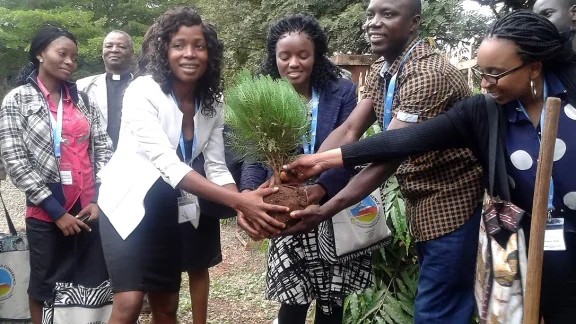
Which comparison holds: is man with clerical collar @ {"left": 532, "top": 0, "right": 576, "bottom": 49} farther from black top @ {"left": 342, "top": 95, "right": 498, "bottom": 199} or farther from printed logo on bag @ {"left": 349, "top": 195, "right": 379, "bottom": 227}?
printed logo on bag @ {"left": 349, "top": 195, "right": 379, "bottom": 227}

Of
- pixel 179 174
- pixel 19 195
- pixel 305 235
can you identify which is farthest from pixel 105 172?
pixel 19 195

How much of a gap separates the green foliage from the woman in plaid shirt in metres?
1.42

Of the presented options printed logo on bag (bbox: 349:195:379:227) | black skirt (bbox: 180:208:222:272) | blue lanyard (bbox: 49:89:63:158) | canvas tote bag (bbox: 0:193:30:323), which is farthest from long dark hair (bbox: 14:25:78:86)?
printed logo on bag (bbox: 349:195:379:227)

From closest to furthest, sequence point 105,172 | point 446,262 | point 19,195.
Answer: point 446,262
point 105,172
point 19,195

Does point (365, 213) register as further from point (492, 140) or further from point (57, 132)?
point (57, 132)

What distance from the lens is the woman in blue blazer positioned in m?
2.92

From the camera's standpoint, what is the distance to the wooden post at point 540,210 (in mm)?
1757

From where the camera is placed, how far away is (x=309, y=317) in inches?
175

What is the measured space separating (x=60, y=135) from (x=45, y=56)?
1.81 ft

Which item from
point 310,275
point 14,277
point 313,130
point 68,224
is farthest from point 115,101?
point 310,275

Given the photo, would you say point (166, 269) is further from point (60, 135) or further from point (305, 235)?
point (60, 135)

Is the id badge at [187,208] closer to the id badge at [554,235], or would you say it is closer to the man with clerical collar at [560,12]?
the id badge at [554,235]

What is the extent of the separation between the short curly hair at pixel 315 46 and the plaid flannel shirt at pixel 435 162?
642mm

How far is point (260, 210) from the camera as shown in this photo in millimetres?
2416
